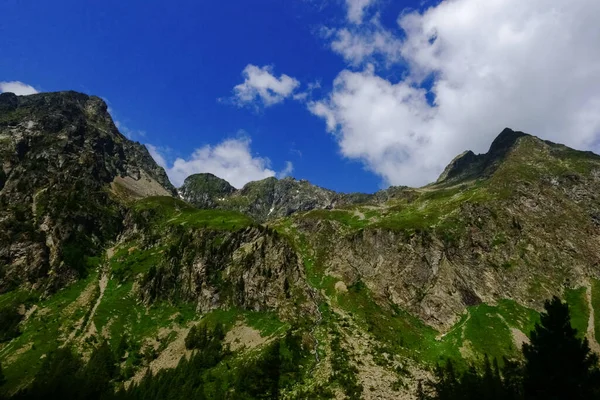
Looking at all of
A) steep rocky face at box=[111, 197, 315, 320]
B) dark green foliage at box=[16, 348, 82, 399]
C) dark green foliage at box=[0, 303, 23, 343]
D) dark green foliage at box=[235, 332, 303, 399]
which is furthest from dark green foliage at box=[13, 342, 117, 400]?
steep rocky face at box=[111, 197, 315, 320]

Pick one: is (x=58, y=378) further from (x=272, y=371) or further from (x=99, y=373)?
(x=272, y=371)

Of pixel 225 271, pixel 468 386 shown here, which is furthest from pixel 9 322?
pixel 468 386

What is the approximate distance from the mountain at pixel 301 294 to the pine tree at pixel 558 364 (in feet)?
152

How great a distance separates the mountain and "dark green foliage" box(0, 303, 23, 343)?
56 centimetres

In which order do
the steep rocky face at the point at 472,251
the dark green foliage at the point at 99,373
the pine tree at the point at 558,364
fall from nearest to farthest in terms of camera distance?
the pine tree at the point at 558,364, the dark green foliage at the point at 99,373, the steep rocky face at the point at 472,251

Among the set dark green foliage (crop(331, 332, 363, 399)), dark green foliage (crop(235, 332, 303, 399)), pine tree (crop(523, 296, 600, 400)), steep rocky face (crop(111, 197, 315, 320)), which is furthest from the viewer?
steep rocky face (crop(111, 197, 315, 320))

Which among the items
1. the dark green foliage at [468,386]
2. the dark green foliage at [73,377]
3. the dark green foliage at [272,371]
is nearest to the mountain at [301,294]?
the dark green foliage at [272,371]

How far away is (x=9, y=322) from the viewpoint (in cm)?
12988

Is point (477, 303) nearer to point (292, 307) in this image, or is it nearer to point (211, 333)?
point (292, 307)

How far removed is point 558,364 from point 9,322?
14944cm

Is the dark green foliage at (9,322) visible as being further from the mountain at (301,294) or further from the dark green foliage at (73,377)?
the dark green foliage at (73,377)

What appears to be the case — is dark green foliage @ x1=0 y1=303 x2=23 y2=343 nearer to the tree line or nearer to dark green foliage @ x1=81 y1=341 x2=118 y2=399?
the tree line

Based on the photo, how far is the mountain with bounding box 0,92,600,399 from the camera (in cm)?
10456

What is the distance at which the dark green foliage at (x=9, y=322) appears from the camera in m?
125
